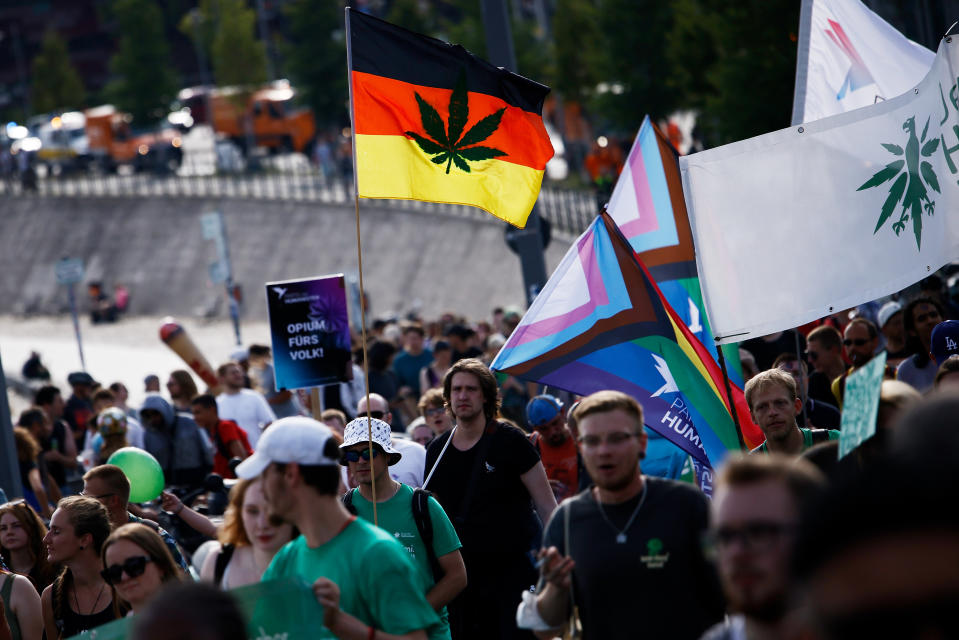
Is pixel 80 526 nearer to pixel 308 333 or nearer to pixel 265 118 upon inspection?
pixel 308 333

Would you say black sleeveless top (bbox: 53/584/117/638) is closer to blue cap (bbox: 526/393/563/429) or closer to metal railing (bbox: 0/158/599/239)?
blue cap (bbox: 526/393/563/429)

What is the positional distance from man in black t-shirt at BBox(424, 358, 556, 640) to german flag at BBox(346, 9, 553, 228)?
147 cm

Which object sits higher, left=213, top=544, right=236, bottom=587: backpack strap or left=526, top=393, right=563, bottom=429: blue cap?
left=526, top=393, right=563, bottom=429: blue cap

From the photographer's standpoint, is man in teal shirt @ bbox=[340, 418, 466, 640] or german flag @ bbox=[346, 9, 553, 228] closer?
man in teal shirt @ bbox=[340, 418, 466, 640]

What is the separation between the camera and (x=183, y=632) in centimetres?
307

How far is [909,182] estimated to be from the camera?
273 inches

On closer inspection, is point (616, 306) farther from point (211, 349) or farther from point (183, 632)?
point (211, 349)

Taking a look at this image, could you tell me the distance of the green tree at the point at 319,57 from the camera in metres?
54.0

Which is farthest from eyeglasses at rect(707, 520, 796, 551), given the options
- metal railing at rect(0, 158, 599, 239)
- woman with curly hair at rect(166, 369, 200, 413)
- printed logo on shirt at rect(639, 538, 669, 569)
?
metal railing at rect(0, 158, 599, 239)

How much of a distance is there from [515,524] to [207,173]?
48.6 meters

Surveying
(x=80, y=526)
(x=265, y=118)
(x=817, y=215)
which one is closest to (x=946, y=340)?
(x=817, y=215)

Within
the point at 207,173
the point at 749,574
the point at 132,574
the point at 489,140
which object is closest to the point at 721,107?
the point at 489,140

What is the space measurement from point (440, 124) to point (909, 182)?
7.99 ft

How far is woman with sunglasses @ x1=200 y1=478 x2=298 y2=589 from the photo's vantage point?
4.56 m
